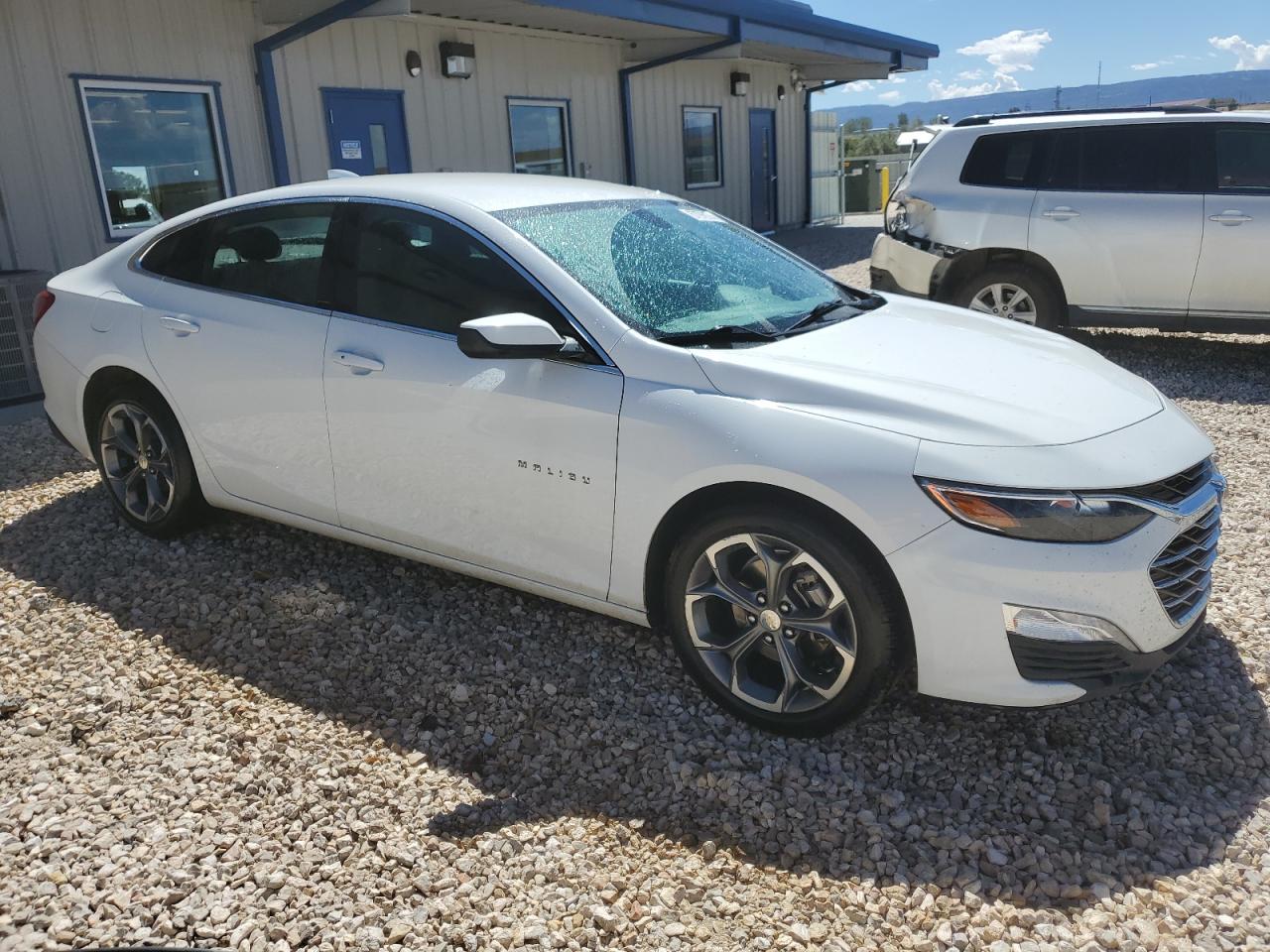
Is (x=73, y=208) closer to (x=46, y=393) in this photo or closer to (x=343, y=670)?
(x=46, y=393)

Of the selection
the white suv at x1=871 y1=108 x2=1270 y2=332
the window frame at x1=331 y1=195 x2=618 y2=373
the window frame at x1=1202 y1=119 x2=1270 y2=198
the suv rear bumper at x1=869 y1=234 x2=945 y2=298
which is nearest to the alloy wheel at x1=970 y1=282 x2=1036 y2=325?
the white suv at x1=871 y1=108 x2=1270 y2=332

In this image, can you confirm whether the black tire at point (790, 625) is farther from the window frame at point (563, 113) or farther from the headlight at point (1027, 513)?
the window frame at point (563, 113)

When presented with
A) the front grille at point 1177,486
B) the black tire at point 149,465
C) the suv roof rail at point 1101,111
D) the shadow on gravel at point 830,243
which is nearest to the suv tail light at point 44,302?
the black tire at point 149,465

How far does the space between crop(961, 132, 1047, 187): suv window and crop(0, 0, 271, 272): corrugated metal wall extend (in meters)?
6.41

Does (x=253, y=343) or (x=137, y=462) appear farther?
(x=137, y=462)

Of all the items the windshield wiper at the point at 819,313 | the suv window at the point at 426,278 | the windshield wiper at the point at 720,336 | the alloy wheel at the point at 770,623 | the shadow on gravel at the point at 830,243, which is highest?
the suv window at the point at 426,278

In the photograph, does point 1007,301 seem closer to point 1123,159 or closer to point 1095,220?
point 1095,220

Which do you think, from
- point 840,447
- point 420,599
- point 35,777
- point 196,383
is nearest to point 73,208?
point 196,383

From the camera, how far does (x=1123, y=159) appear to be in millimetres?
7418

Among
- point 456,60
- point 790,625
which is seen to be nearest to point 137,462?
point 790,625

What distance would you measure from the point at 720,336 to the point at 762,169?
1649 centimetres

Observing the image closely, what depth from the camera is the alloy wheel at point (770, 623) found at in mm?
2891

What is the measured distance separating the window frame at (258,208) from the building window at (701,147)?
12.5 m

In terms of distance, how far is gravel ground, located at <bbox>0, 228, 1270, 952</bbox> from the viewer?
2439 mm
